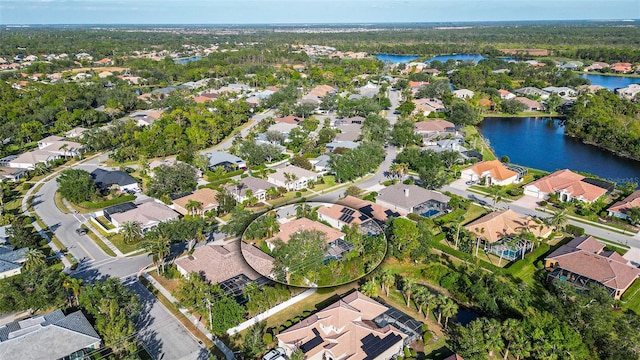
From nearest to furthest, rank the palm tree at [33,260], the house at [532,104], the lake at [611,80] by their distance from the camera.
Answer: the palm tree at [33,260] → the house at [532,104] → the lake at [611,80]

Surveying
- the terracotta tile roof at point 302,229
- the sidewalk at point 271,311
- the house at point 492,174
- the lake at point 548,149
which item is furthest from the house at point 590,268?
the lake at point 548,149

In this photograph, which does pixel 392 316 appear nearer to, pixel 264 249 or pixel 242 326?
pixel 242 326

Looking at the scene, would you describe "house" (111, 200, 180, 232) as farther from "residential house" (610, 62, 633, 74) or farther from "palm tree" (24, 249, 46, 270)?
"residential house" (610, 62, 633, 74)

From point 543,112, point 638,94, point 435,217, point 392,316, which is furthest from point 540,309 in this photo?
point 638,94

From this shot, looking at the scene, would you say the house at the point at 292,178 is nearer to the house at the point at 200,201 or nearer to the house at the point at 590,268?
the house at the point at 200,201

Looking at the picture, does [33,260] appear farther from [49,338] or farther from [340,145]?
[340,145]
